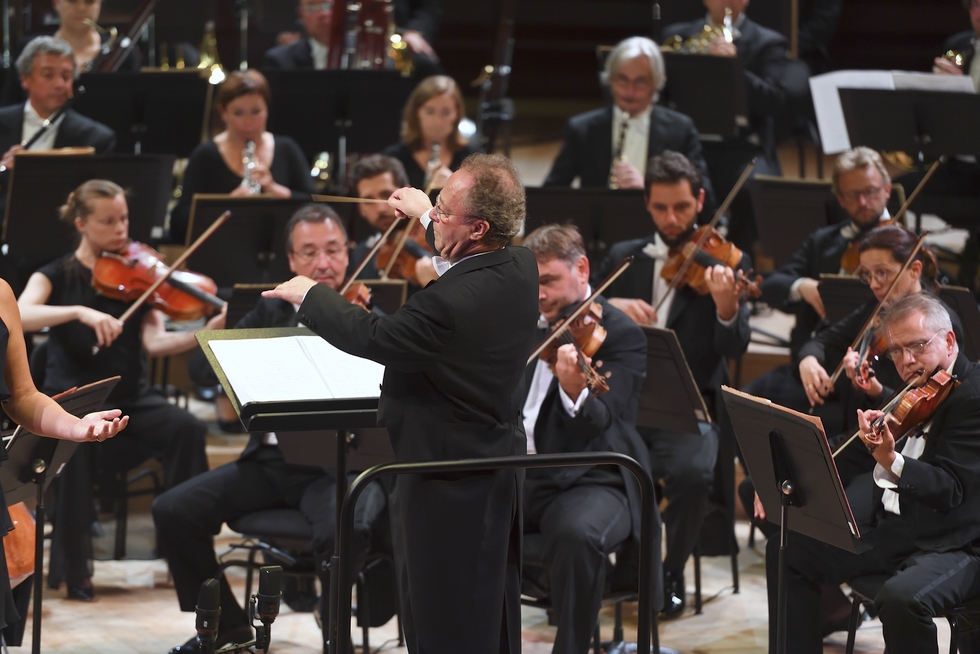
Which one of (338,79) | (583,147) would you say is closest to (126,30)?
(338,79)

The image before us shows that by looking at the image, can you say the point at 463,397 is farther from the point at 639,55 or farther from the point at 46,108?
the point at 46,108

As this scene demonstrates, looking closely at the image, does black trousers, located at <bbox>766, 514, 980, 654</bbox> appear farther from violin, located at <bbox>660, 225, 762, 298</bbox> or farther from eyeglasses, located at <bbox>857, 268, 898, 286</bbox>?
violin, located at <bbox>660, 225, 762, 298</bbox>

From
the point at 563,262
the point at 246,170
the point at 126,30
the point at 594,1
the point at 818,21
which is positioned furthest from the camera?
the point at 594,1

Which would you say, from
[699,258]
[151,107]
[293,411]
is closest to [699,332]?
[699,258]

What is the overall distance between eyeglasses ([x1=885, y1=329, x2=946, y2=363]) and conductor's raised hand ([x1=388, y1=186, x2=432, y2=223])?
4.26 feet

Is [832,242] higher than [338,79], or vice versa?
[338,79]

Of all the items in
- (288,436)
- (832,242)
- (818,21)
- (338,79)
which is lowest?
(288,436)

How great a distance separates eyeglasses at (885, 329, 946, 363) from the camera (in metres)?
3.22

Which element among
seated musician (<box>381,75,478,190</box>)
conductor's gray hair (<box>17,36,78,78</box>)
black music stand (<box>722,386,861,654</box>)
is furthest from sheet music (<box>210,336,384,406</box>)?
conductor's gray hair (<box>17,36,78,78</box>)

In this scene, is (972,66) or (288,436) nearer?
(288,436)

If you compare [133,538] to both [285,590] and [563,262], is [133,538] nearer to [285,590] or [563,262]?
[285,590]

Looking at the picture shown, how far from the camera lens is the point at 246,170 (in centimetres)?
533

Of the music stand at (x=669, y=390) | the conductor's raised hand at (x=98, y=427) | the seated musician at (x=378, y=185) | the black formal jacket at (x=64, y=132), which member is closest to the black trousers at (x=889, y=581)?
the music stand at (x=669, y=390)

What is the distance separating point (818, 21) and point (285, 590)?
427 centimetres
